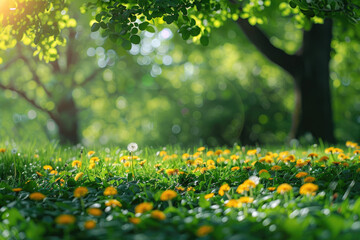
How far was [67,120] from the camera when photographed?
11367mm

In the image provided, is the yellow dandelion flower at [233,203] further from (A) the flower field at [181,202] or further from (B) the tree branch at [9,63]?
(B) the tree branch at [9,63]

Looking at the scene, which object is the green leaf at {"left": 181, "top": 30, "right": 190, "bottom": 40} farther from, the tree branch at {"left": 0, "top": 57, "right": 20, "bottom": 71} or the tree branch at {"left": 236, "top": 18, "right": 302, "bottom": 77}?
the tree branch at {"left": 0, "top": 57, "right": 20, "bottom": 71}

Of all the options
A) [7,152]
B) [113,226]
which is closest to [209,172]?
[113,226]

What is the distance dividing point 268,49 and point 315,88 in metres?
1.41

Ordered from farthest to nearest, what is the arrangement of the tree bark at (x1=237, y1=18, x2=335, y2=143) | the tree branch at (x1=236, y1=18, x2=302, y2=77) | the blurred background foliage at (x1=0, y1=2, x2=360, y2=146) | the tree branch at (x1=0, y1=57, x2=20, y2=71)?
the tree branch at (x1=0, y1=57, x2=20, y2=71) → the blurred background foliage at (x1=0, y1=2, x2=360, y2=146) → the tree bark at (x1=237, y1=18, x2=335, y2=143) → the tree branch at (x1=236, y1=18, x2=302, y2=77)

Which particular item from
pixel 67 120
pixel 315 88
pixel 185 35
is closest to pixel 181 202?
pixel 185 35

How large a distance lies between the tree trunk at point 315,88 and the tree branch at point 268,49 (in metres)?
0.20

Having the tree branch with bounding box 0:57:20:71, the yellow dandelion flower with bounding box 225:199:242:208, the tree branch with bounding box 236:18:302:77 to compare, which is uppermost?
the tree branch with bounding box 0:57:20:71

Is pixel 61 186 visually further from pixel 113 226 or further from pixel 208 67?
pixel 208 67

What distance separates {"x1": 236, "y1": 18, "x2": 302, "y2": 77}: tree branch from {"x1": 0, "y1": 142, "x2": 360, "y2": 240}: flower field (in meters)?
3.46

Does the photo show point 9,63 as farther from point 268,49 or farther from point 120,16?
point 120,16

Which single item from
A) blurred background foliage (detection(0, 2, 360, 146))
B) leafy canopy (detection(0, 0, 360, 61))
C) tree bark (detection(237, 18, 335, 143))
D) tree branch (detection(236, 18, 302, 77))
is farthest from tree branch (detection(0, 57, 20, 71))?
tree bark (detection(237, 18, 335, 143))

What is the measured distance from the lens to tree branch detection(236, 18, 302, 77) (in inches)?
280

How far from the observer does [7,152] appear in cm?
474
